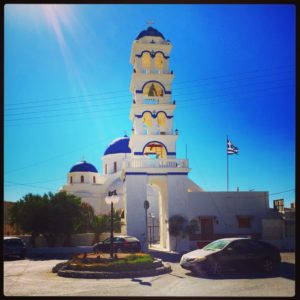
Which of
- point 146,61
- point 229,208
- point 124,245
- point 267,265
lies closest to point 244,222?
point 229,208

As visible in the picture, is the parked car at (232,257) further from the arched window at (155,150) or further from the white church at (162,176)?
the arched window at (155,150)

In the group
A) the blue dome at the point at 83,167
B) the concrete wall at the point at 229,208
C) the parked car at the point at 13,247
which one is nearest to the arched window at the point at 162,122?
the concrete wall at the point at 229,208

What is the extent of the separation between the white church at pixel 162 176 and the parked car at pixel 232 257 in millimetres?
11290

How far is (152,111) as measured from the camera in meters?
26.9

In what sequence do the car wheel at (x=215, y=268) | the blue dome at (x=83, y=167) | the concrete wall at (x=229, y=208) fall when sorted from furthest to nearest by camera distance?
the blue dome at (x=83, y=167) < the concrete wall at (x=229, y=208) < the car wheel at (x=215, y=268)

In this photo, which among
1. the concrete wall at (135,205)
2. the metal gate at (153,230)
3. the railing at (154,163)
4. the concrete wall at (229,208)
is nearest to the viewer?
the concrete wall at (135,205)

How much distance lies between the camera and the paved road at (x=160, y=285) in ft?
33.5

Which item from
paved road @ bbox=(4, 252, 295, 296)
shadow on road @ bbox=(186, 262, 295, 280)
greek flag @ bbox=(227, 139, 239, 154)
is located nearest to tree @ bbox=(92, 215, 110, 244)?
greek flag @ bbox=(227, 139, 239, 154)

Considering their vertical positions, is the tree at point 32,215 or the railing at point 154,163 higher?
the railing at point 154,163

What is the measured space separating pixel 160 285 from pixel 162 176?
14546 millimetres

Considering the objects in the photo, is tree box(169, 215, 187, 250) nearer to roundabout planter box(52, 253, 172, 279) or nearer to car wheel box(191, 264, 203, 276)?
roundabout planter box(52, 253, 172, 279)

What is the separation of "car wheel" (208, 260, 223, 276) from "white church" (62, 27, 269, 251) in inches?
469

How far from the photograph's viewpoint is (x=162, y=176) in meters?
25.8

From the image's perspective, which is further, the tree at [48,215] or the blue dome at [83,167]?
the blue dome at [83,167]
